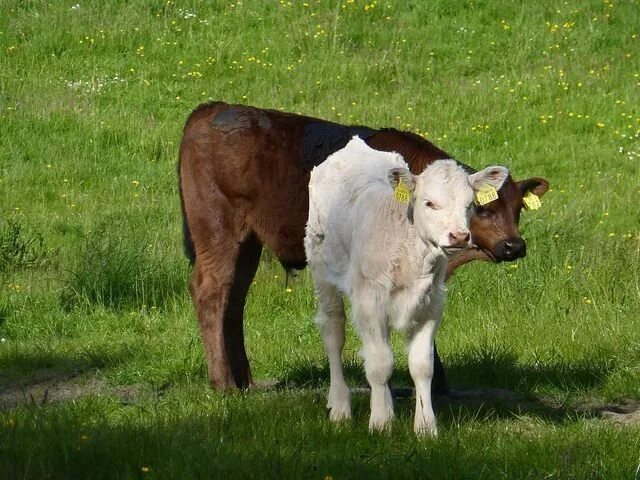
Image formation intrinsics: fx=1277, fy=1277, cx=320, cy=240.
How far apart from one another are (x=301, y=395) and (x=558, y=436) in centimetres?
169

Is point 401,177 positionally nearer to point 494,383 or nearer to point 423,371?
point 423,371

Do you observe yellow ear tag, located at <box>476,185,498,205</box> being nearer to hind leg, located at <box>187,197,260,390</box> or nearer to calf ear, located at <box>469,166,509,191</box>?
calf ear, located at <box>469,166,509,191</box>

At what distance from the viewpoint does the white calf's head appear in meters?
6.27

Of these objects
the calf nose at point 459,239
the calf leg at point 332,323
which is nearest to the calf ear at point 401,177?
the calf nose at point 459,239

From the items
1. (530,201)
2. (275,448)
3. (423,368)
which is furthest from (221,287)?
(275,448)

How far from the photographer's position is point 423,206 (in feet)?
21.2

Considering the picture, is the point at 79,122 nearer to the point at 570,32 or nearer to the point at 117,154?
the point at 117,154

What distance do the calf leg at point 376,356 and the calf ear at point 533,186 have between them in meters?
2.58

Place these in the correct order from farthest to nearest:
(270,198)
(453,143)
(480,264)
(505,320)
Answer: (453,143)
(480,264)
(505,320)
(270,198)

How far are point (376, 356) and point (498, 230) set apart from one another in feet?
6.85

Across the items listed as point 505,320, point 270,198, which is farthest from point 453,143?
point 270,198

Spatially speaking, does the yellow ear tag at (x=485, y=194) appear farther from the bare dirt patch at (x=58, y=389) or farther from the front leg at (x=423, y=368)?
the bare dirt patch at (x=58, y=389)

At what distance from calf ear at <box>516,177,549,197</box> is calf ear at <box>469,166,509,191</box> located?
2.18m

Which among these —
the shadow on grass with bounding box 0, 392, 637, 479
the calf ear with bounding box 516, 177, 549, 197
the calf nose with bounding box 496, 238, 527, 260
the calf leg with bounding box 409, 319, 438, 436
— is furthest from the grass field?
the calf ear with bounding box 516, 177, 549, 197
